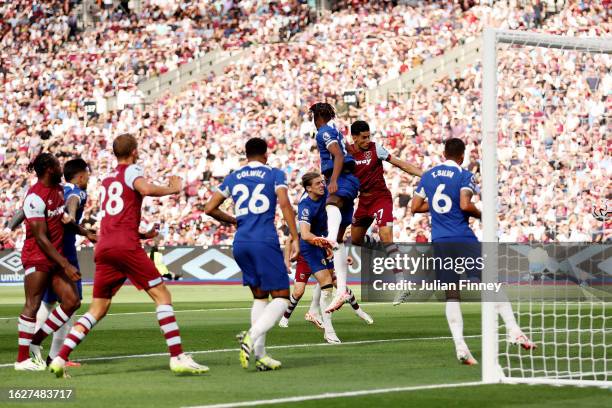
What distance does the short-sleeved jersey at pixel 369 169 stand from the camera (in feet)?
58.4

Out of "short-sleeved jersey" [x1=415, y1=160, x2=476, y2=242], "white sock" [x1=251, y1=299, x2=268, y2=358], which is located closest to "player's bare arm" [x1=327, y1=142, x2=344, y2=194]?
"short-sleeved jersey" [x1=415, y1=160, x2=476, y2=242]

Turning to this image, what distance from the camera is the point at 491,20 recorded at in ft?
134

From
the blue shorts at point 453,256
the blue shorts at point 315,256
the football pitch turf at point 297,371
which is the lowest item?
the football pitch turf at point 297,371

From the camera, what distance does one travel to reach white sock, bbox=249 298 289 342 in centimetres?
1180

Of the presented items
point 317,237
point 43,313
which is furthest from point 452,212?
point 43,313

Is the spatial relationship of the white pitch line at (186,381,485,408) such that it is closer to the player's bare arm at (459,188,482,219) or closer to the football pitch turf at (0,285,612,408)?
the football pitch turf at (0,285,612,408)

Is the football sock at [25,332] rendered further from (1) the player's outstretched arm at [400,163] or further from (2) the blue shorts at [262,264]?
(1) the player's outstretched arm at [400,163]

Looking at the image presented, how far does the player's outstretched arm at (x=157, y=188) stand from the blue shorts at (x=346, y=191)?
4.89m

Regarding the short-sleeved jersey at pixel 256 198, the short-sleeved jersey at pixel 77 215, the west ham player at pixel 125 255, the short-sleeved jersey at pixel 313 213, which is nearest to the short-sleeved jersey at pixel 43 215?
the short-sleeved jersey at pixel 77 215

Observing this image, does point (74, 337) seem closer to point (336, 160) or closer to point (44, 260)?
point (44, 260)

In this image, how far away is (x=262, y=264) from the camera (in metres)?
11.8

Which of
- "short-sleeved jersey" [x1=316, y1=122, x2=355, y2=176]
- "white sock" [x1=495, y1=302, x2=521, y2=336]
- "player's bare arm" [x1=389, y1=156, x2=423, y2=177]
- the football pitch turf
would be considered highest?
"short-sleeved jersey" [x1=316, y1=122, x2=355, y2=176]

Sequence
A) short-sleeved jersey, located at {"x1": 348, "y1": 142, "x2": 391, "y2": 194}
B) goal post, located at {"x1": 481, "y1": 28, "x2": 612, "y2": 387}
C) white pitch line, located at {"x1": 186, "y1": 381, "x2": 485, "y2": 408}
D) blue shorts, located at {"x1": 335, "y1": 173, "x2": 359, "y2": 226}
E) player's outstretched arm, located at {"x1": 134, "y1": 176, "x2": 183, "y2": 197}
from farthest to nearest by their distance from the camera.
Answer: short-sleeved jersey, located at {"x1": 348, "y1": 142, "x2": 391, "y2": 194} < blue shorts, located at {"x1": 335, "y1": 173, "x2": 359, "y2": 226} < player's outstretched arm, located at {"x1": 134, "y1": 176, "x2": 183, "y2": 197} < goal post, located at {"x1": 481, "y1": 28, "x2": 612, "y2": 387} < white pitch line, located at {"x1": 186, "y1": 381, "x2": 485, "y2": 408}

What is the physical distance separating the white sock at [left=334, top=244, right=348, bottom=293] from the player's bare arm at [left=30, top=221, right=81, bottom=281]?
4125 millimetres
